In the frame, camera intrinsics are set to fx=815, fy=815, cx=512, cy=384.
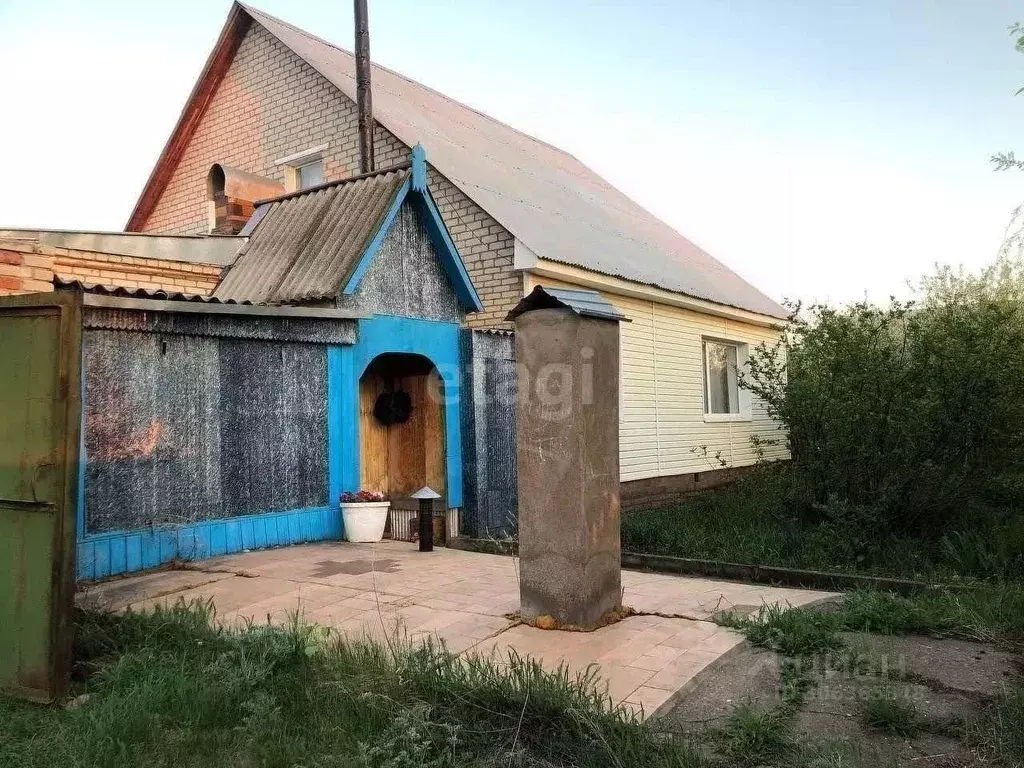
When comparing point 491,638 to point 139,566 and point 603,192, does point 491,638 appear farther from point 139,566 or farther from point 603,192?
point 603,192

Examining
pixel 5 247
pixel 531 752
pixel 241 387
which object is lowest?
pixel 531 752

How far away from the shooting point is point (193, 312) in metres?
7.39

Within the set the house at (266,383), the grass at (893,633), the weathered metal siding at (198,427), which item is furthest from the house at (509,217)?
the grass at (893,633)

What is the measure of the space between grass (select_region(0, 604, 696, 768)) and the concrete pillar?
842mm

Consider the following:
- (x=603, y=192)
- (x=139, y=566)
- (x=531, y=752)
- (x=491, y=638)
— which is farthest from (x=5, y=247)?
(x=603, y=192)

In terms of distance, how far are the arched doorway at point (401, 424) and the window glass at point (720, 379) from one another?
693cm

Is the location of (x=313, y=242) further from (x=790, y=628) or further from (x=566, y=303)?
(x=790, y=628)

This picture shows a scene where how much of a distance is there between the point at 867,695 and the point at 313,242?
7.53 metres

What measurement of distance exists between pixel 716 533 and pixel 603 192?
11123 millimetres

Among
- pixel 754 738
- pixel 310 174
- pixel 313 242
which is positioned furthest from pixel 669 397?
pixel 754 738

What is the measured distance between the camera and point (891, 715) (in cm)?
367

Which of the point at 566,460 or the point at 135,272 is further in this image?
the point at 135,272

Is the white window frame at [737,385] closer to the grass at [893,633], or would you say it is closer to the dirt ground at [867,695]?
the grass at [893,633]

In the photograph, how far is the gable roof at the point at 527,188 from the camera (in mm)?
11766
